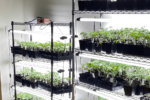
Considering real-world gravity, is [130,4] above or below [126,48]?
above

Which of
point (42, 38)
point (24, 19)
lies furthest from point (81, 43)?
point (24, 19)

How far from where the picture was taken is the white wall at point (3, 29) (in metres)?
3.62

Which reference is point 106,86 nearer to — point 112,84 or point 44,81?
point 112,84

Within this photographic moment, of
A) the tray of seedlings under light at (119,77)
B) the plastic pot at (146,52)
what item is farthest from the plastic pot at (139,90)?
A: the plastic pot at (146,52)

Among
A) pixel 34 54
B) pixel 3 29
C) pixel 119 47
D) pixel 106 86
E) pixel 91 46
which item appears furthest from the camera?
pixel 3 29

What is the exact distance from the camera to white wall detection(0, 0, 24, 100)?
362cm

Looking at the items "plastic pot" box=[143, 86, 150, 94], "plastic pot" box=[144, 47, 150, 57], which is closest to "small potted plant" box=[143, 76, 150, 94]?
"plastic pot" box=[143, 86, 150, 94]

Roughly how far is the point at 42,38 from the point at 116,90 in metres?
2.03

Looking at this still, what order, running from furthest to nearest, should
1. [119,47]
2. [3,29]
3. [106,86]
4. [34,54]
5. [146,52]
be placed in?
[3,29] → [34,54] → [106,86] → [119,47] → [146,52]

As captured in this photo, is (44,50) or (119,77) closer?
(119,77)

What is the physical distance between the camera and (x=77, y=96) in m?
3.27

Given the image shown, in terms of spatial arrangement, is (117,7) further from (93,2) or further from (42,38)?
(42,38)

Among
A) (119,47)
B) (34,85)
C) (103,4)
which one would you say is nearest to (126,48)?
(119,47)

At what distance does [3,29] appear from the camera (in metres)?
3.63
